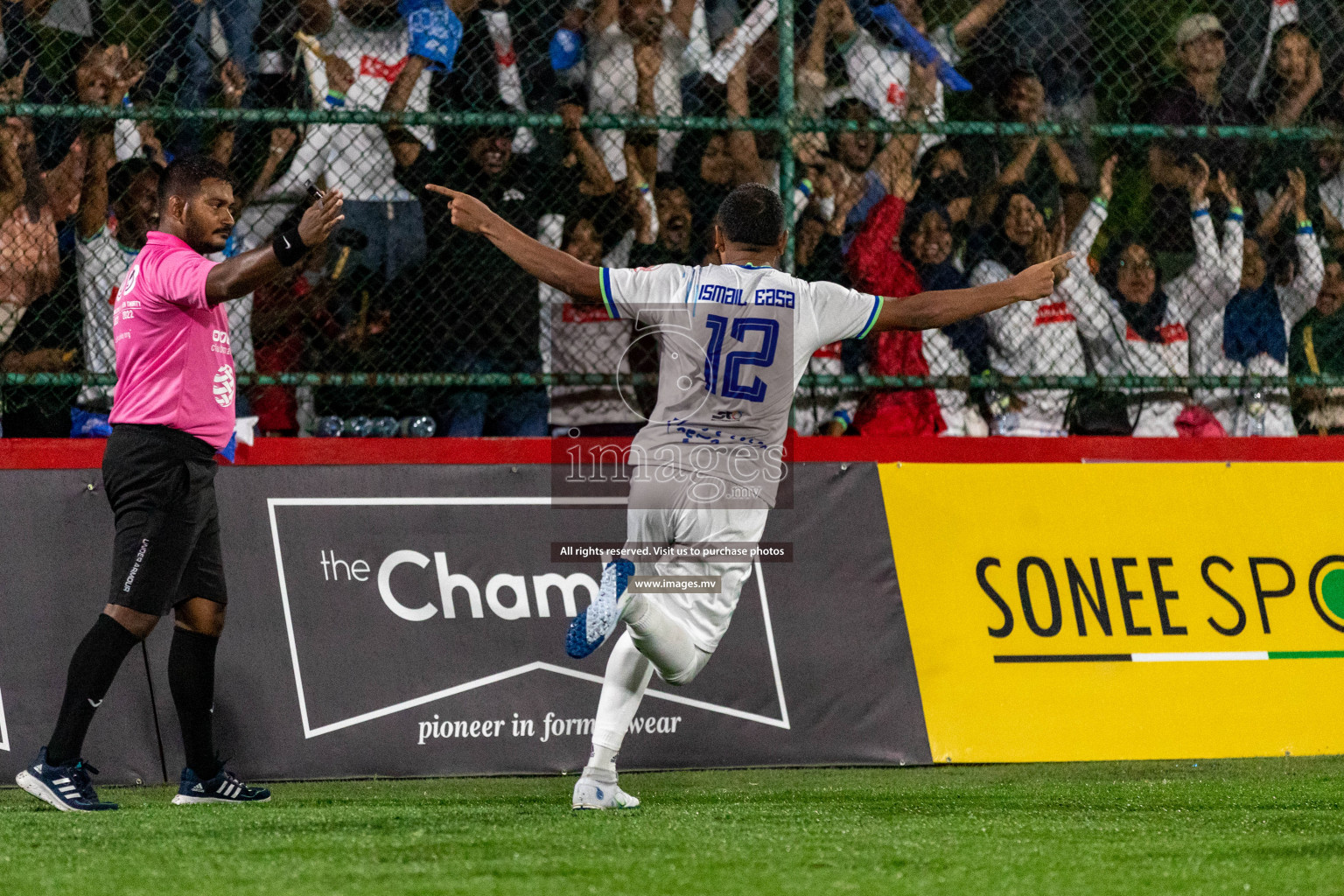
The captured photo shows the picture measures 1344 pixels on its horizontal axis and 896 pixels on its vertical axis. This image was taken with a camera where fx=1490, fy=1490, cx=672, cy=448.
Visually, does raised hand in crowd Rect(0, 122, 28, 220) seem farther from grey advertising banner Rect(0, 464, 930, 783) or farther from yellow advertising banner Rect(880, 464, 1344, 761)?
yellow advertising banner Rect(880, 464, 1344, 761)

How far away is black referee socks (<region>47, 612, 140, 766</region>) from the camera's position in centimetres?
506

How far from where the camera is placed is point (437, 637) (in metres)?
6.21

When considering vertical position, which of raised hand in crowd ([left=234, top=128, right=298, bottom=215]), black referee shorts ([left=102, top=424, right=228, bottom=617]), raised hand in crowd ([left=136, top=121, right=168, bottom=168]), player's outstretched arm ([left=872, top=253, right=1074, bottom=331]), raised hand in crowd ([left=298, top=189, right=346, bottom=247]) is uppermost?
raised hand in crowd ([left=136, top=121, right=168, bottom=168])

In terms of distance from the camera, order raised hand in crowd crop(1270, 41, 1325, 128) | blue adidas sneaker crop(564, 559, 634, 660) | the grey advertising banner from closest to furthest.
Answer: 1. blue adidas sneaker crop(564, 559, 634, 660)
2. the grey advertising banner
3. raised hand in crowd crop(1270, 41, 1325, 128)

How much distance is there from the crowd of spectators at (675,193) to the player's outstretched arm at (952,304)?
1.94 meters

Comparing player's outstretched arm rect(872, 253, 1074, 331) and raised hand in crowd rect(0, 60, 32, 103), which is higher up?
raised hand in crowd rect(0, 60, 32, 103)

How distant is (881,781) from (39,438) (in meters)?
3.82

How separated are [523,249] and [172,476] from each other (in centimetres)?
153

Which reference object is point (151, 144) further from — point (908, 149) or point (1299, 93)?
point (1299, 93)

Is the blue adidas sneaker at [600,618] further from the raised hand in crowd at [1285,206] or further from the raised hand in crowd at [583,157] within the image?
the raised hand in crowd at [1285,206]

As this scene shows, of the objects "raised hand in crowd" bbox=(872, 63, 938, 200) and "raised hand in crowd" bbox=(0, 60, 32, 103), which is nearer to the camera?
"raised hand in crowd" bbox=(0, 60, 32, 103)

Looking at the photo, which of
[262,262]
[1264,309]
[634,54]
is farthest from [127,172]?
[1264,309]

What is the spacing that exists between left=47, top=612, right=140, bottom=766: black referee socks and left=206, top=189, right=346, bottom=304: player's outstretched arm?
3.98 ft

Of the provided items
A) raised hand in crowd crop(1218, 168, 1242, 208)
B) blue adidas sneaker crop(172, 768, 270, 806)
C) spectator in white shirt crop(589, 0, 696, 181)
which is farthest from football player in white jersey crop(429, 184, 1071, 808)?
raised hand in crowd crop(1218, 168, 1242, 208)
